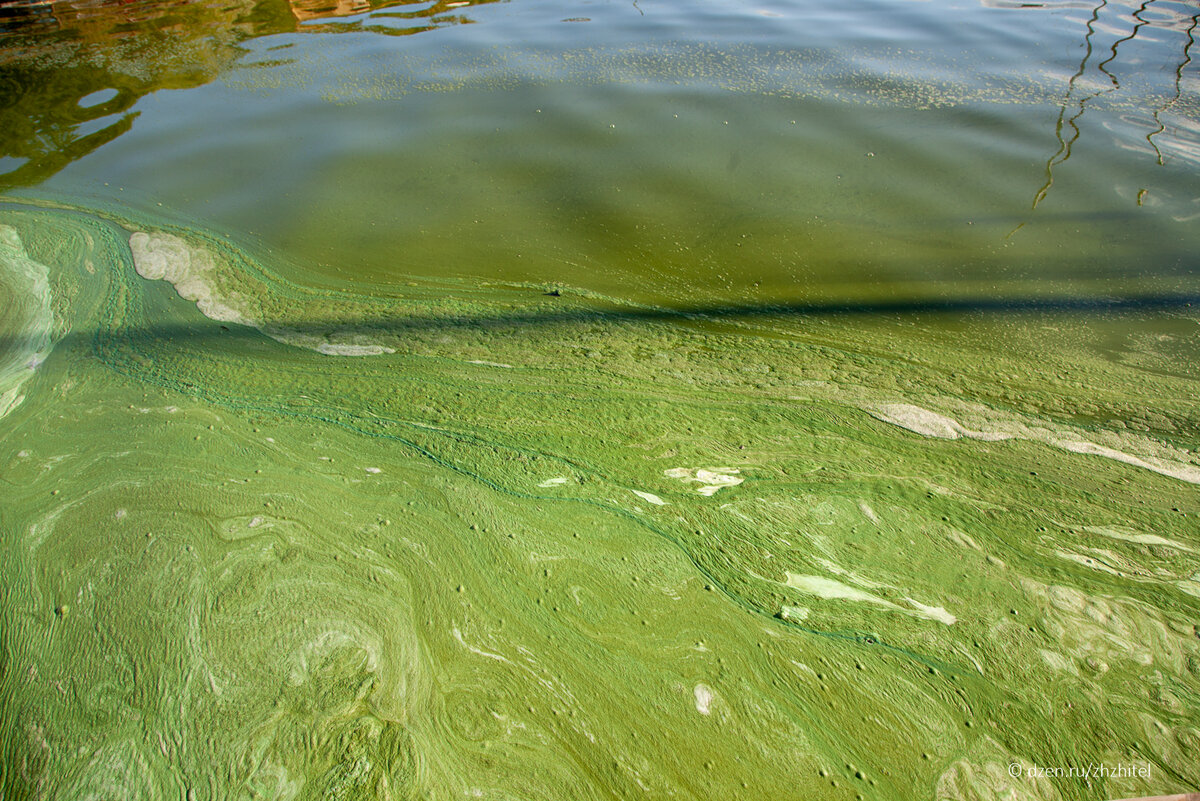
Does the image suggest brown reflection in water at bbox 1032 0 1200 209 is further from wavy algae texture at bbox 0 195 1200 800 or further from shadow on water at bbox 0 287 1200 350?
wavy algae texture at bbox 0 195 1200 800

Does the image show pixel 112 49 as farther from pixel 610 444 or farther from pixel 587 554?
pixel 587 554

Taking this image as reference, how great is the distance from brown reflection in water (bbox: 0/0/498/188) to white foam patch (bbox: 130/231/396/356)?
106cm

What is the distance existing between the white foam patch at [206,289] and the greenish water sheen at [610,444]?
0.07 feet

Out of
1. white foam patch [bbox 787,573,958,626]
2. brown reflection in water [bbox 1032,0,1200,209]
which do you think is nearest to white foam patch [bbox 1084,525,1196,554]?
white foam patch [bbox 787,573,958,626]

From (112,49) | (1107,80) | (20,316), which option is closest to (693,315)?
(20,316)

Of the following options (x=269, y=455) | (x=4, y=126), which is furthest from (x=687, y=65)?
(x=4, y=126)

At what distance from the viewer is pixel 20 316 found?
2121 millimetres

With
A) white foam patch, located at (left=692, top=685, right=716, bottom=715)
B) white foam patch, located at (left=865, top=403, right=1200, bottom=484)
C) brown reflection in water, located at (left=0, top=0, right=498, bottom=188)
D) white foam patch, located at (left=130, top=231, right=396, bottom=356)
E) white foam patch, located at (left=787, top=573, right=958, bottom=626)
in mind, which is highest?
brown reflection in water, located at (left=0, top=0, right=498, bottom=188)

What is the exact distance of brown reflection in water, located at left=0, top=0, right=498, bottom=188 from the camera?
10.6 ft

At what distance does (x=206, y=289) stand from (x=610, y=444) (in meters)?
1.59

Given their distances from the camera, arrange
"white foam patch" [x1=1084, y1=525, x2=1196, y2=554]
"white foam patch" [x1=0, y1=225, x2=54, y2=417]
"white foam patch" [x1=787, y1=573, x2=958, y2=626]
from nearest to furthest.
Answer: "white foam patch" [x1=787, y1=573, x2=958, y2=626] → "white foam patch" [x1=1084, y1=525, x2=1196, y2=554] → "white foam patch" [x1=0, y1=225, x2=54, y2=417]

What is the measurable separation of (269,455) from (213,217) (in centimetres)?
147

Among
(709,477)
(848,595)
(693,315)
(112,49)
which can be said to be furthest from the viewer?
(112,49)

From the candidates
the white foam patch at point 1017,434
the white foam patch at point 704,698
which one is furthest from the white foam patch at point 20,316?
the white foam patch at point 1017,434
